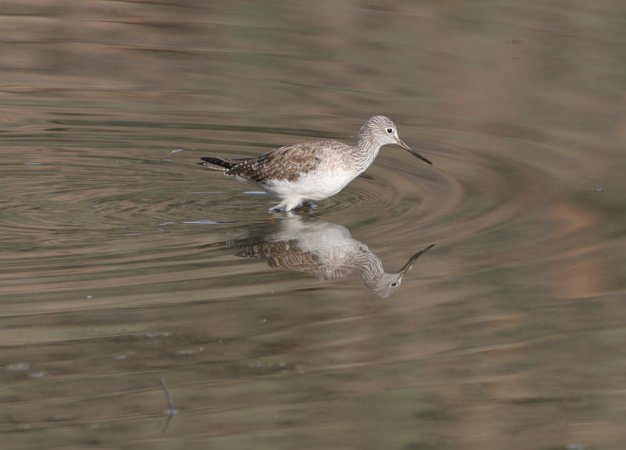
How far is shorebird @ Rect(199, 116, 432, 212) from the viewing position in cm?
1205

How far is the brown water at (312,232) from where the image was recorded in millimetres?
7551

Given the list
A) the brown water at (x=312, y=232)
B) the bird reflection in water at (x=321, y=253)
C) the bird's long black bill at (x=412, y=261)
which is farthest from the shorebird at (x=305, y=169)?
the bird's long black bill at (x=412, y=261)

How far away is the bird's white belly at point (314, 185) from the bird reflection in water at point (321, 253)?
0.41 m

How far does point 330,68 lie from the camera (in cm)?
1767

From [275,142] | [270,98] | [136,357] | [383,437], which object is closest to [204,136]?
[275,142]

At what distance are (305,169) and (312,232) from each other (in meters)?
0.87

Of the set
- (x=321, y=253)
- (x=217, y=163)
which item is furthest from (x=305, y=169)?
(x=321, y=253)

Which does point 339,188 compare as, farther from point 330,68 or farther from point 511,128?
point 330,68

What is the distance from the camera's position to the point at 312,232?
11.4 meters

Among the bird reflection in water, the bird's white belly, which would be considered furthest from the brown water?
the bird's white belly

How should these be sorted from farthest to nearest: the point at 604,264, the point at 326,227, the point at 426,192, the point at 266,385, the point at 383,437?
1. the point at 426,192
2. the point at 326,227
3. the point at 604,264
4. the point at 266,385
5. the point at 383,437

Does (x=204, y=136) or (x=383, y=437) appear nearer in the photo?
(x=383, y=437)

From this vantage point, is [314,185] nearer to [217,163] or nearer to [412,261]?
[217,163]

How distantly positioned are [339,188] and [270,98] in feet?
14.6
